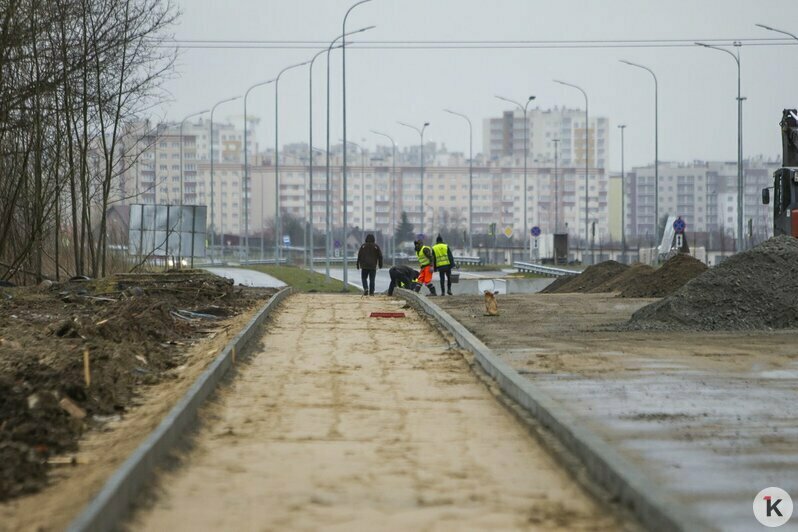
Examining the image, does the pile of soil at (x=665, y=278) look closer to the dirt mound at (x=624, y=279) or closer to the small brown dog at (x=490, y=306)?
the dirt mound at (x=624, y=279)

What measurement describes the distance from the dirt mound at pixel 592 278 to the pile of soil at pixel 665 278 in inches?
252

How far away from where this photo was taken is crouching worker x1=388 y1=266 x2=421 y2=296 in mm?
37469

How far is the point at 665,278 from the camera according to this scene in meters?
35.6

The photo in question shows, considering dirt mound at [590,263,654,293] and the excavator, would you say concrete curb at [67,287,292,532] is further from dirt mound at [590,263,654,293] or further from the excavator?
dirt mound at [590,263,654,293]

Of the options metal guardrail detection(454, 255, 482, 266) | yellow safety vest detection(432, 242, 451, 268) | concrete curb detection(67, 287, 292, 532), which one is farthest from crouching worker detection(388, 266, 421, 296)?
→ metal guardrail detection(454, 255, 482, 266)

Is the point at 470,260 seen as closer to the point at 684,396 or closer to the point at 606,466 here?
the point at 684,396

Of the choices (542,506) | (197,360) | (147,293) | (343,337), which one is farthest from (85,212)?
(542,506)

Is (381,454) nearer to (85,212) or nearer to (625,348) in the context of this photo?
(625,348)

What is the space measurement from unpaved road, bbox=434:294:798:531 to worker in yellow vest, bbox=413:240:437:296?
12018 mm

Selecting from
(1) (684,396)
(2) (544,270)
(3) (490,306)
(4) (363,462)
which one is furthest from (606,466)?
(2) (544,270)

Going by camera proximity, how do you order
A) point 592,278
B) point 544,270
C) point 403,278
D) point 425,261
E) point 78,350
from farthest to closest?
point 544,270 < point 592,278 < point 403,278 < point 425,261 < point 78,350

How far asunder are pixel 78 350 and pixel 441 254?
20993 millimetres

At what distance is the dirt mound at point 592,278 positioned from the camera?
43.4 meters

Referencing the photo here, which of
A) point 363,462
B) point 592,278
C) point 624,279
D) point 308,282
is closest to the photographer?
point 363,462
